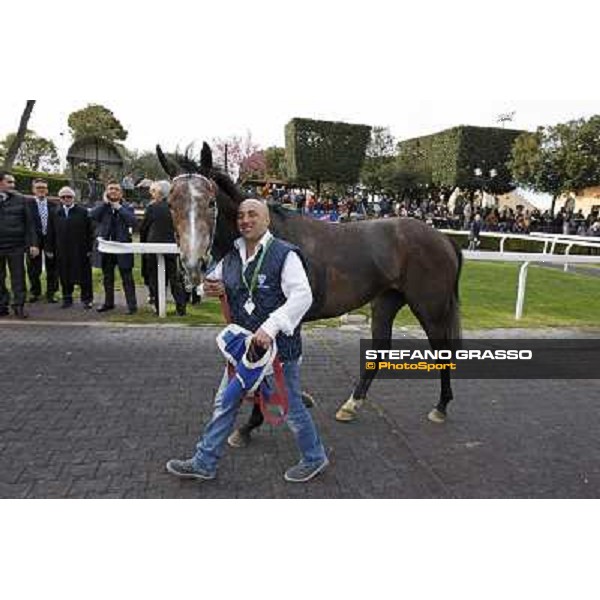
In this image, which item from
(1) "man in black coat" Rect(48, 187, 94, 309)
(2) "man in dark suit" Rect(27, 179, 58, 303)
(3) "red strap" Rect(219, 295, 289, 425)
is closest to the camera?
(3) "red strap" Rect(219, 295, 289, 425)

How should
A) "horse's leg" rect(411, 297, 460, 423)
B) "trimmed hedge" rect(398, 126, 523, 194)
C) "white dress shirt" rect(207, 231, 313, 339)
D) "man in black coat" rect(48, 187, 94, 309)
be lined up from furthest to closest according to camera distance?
"trimmed hedge" rect(398, 126, 523, 194)
"man in black coat" rect(48, 187, 94, 309)
"horse's leg" rect(411, 297, 460, 423)
"white dress shirt" rect(207, 231, 313, 339)

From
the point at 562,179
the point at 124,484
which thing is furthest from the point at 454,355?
the point at 562,179

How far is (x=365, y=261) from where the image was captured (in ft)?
13.1

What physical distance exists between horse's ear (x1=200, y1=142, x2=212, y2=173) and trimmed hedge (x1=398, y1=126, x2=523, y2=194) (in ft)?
117

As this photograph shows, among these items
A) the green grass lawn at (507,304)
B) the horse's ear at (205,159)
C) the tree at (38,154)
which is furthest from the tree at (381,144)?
the horse's ear at (205,159)

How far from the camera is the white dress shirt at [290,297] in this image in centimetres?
275

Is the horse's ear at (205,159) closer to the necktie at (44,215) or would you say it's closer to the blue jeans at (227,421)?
the blue jeans at (227,421)

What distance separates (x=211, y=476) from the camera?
10.2 feet

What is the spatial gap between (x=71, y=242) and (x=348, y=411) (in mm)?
5229

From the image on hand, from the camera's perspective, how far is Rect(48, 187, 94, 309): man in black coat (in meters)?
7.47

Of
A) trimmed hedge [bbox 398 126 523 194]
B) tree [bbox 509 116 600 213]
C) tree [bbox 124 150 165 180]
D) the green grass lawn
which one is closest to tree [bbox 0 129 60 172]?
tree [bbox 124 150 165 180]

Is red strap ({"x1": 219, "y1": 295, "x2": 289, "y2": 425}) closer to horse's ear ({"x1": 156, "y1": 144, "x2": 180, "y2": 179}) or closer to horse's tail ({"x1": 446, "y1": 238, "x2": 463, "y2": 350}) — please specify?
horse's ear ({"x1": 156, "y1": 144, "x2": 180, "y2": 179})

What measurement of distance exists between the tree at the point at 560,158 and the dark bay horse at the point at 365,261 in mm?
27851

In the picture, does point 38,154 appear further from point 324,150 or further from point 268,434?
point 268,434
